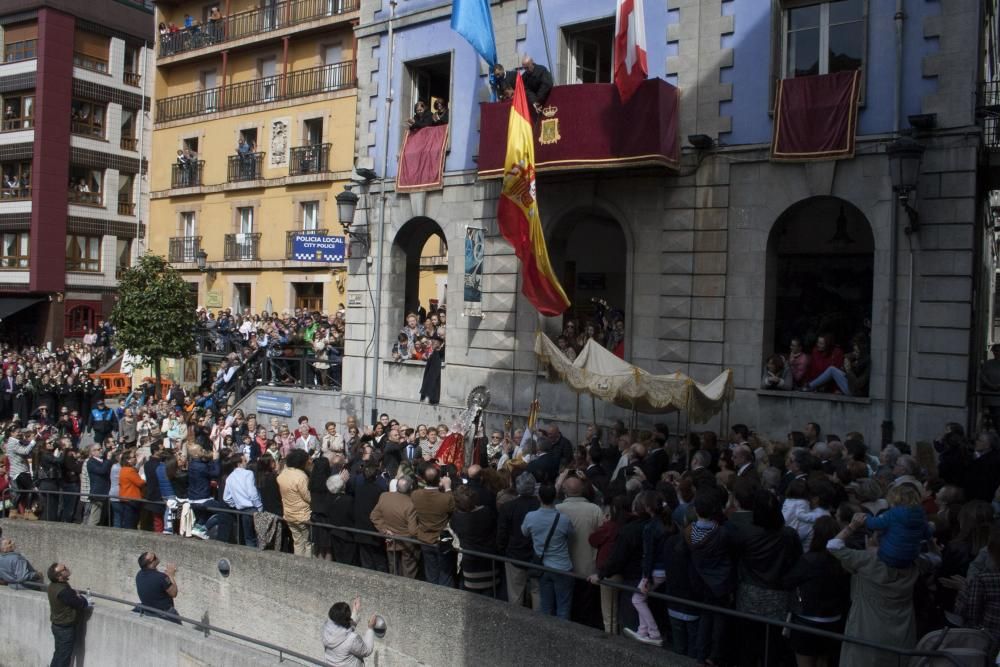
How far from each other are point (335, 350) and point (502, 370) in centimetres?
578

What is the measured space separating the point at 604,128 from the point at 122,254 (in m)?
34.0

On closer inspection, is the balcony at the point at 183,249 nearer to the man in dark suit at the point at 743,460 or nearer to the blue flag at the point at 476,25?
the blue flag at the point at 476,25

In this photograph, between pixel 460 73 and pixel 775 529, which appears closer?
pixel 775 529

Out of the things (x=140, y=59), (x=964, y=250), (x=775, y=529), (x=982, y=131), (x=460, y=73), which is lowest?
(x=775, y=529)

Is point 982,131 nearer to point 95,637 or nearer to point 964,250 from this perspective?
point 964,250

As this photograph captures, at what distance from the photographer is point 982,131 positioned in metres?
13.7

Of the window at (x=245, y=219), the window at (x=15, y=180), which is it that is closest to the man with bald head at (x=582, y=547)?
the window at (x=245, y=219)

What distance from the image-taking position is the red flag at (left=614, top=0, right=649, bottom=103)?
15.2 metres

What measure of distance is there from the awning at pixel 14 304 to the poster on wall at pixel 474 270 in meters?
30.1

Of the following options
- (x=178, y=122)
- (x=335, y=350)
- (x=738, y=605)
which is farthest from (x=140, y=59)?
(x=738, y=605)

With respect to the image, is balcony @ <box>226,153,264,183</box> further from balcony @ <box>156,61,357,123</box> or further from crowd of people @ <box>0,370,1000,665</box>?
crowd of people @ <box>0,370,1000,665</box>

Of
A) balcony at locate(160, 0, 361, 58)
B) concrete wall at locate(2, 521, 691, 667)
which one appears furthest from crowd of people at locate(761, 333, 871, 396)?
balcony at locate(160, 0, 361, 58)

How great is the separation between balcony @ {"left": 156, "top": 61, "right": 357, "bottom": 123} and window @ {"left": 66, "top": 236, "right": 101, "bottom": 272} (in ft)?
20.4

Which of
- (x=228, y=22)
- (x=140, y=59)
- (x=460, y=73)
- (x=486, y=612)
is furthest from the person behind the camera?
(x=140, y=59)
